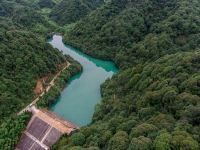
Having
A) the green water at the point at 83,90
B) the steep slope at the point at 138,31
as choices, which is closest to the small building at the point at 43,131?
the green water at the point at 83,90

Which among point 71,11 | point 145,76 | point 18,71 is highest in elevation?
point 145,76

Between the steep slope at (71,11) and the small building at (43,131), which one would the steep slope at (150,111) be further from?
the steep slope at (71,11)

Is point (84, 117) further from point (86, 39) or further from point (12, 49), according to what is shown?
point (86, 39)

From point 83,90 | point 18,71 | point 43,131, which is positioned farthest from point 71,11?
point 43,131

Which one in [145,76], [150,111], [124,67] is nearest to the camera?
[150,111]

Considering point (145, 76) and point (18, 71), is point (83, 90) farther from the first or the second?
point (145, 76)

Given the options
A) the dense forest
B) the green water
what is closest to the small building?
the dense forest

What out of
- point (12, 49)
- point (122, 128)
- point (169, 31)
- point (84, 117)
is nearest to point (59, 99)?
point (84, 117)
